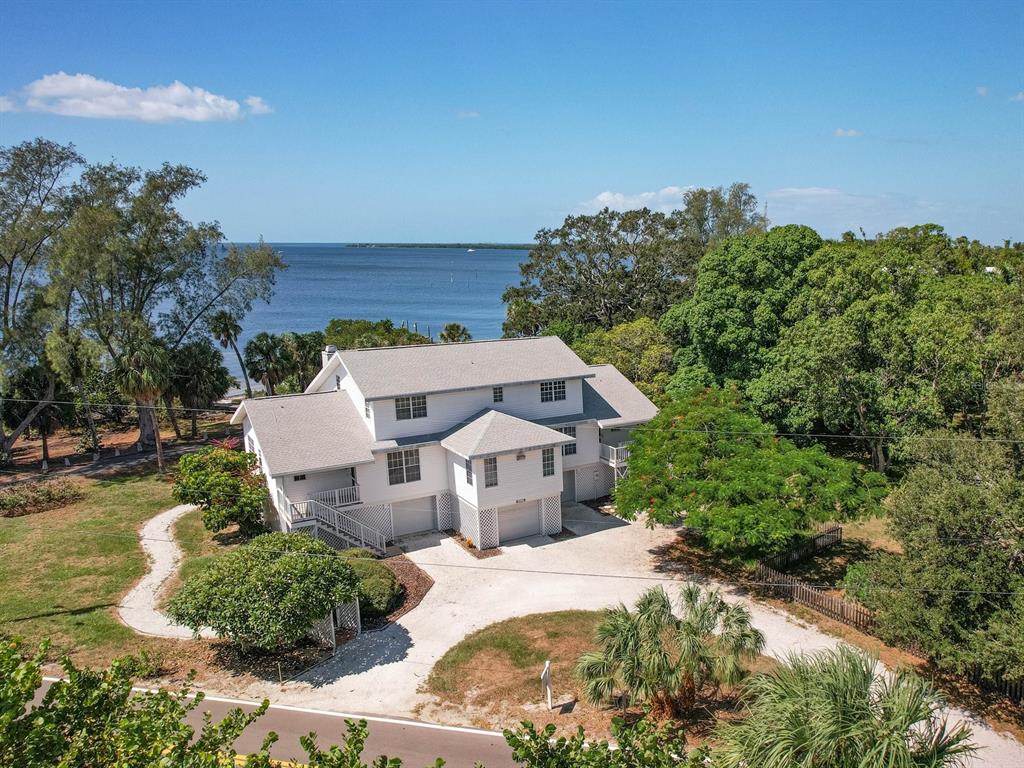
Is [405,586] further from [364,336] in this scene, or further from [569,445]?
[364,336]

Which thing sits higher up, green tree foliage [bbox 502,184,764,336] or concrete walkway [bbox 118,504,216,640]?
green tree foliage [bbox 502,184,764,336]

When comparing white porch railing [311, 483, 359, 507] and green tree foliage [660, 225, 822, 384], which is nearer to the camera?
white porch railing [311, 483, 359, 507]

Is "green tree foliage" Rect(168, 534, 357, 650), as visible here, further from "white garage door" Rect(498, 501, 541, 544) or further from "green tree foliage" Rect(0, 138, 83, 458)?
"green tree foliage" Rect(0, 138, 83, 458)

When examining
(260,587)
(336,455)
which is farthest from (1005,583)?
(336,455)

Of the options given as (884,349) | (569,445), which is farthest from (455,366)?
(884,349)

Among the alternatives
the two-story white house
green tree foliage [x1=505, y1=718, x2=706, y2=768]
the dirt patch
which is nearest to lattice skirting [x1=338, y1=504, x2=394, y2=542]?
the two-story white house

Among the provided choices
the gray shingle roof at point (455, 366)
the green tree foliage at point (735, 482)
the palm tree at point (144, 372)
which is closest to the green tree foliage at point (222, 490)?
the gray shingle roof at point (455, 366)

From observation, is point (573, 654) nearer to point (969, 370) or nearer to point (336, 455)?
point (336, 455)
